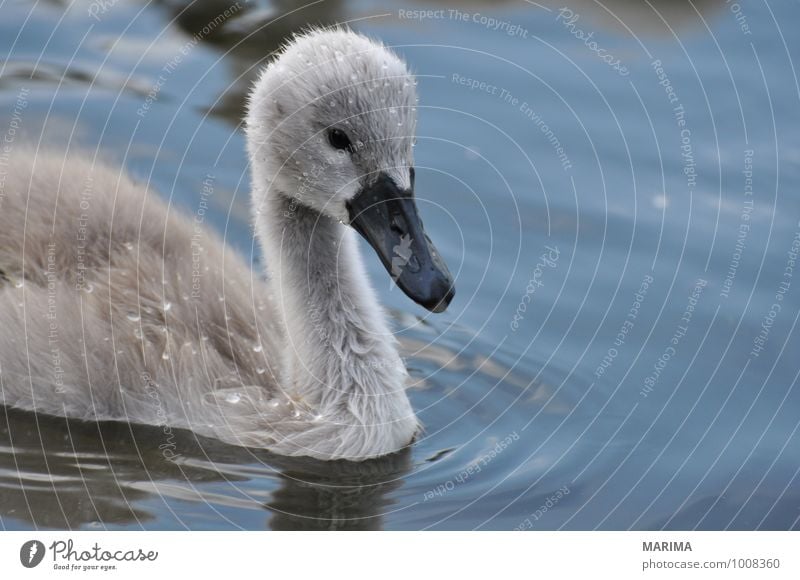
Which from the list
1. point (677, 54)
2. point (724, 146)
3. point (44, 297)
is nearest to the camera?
point (44, 297)

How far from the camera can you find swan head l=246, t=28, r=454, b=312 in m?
4.42

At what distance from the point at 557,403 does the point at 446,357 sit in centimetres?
49

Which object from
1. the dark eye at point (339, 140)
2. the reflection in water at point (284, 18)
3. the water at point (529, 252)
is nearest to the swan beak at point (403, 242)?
the dark eye at point (339, 140)

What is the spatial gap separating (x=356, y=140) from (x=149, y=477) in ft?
4.08

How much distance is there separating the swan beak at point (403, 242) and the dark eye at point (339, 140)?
0.14 meters

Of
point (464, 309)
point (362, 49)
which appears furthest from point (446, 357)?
point (362, 49)

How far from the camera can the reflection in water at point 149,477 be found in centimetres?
453

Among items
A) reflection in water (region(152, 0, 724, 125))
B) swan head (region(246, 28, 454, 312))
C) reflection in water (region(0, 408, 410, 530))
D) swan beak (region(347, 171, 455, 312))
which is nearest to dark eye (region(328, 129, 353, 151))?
swan head (region(246, 28, 454, 312))

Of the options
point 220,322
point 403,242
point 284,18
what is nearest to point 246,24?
point 284,18

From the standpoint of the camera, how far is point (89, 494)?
181 inches

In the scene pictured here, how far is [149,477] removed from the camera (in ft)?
15.5

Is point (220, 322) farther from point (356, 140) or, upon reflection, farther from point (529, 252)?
point (529, 252)

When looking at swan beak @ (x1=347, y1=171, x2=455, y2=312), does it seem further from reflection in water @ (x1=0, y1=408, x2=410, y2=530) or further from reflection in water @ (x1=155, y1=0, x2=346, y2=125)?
reflection in water @ (x1=155, y1=0, x2=346, y2=125)

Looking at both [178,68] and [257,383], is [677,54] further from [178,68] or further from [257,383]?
[257,383]
